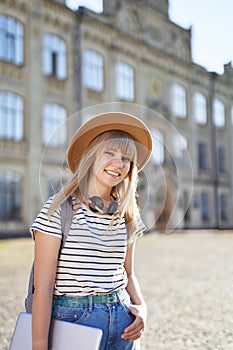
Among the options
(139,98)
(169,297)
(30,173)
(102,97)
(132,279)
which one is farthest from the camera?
(139,98)

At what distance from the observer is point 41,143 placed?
15883mm

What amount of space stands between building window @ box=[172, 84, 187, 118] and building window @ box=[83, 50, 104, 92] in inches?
182

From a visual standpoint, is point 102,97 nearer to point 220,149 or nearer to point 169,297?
point 220,149

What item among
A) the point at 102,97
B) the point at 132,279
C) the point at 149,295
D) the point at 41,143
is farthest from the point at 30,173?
the point at 132,279

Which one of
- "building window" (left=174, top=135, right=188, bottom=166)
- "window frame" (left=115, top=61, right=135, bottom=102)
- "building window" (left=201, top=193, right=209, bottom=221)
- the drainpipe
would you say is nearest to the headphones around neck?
"building window" (left=174, top=135, right=188, bottom=166)

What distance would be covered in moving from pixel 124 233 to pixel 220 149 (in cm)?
2267

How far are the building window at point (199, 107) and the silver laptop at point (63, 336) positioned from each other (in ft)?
72.2

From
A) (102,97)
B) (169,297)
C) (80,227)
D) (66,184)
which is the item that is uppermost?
(102,97)

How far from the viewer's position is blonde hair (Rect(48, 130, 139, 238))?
1.41 meters

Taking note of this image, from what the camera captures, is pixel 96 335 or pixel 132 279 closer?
pixel 96 335

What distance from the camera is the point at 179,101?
73.6ft

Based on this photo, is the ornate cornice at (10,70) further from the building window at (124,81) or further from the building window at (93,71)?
the building window at (124,81)

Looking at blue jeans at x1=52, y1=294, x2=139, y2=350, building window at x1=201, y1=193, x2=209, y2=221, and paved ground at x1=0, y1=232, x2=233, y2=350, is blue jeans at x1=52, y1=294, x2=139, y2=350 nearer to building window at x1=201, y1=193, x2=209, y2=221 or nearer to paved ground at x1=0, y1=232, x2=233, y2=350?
paved ground at x1=0, y1=232, x2=233, y2=350

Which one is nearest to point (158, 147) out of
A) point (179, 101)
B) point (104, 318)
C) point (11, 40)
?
point (104, 318)
